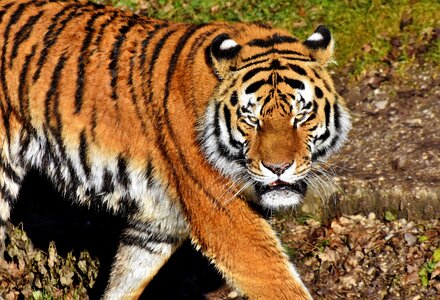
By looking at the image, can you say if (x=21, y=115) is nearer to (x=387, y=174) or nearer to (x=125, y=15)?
(x=125, y=15)

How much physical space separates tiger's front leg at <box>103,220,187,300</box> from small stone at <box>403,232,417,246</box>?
1.50 metres

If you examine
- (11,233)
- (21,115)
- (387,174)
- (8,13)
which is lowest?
(11,233)

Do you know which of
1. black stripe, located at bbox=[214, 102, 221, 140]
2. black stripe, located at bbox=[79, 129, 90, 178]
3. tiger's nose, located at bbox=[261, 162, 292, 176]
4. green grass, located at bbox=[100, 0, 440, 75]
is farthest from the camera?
green grass, located at bbox=[100, 0, 440, 75]

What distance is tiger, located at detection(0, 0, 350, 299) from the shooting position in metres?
4.46

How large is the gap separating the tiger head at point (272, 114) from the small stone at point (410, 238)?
1437 millimetres

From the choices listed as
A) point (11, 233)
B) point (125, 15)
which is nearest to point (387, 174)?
point (125, 15)

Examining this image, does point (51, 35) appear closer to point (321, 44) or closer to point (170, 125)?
point (170, 125)

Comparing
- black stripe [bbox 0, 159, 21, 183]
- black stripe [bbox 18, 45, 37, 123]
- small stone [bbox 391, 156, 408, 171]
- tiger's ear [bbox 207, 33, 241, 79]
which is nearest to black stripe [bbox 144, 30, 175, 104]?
tiger's ear [bbox 207, 33, 241, 79]

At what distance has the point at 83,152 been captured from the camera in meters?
5.08

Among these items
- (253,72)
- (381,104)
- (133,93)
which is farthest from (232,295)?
(253,72)

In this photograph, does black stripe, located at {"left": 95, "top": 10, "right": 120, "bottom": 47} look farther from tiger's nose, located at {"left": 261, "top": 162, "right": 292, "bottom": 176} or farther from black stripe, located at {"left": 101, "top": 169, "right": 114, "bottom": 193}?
tiger's nose, located at {"left": 261, "top": 162, "right": 292, "bottom": 176}

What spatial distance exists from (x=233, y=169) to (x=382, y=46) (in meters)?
2.90

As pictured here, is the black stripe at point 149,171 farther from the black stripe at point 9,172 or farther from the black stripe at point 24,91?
the black stripe at point 9,172

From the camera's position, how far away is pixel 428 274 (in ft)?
18.6
